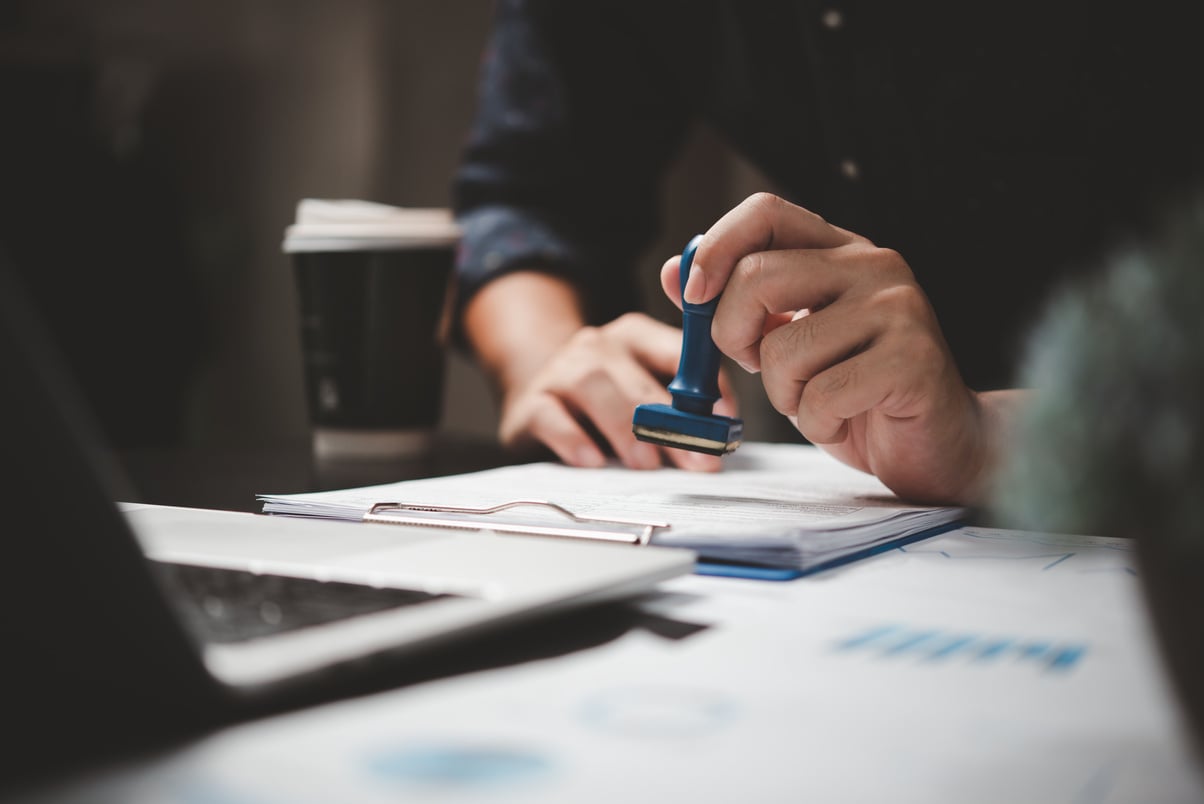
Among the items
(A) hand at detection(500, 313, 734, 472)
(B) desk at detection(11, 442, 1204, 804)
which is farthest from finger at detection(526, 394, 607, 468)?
(B) desk at detection(11, 442, 1204, 804)

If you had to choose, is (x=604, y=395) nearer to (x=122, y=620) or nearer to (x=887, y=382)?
(x=887, y=382)

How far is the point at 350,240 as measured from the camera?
83cm

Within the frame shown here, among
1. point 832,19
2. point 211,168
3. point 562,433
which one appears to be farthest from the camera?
point 211,168

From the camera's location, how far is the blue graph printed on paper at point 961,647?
1.05 feet

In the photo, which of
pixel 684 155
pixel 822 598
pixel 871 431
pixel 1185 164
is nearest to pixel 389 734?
pixel 822 598

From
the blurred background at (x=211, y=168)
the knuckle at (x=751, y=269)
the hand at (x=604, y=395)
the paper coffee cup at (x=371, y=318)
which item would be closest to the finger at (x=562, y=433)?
the hand at (x=604, y=395)

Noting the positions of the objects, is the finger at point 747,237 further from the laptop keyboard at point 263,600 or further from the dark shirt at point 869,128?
the laptop keyboard at point 263,600

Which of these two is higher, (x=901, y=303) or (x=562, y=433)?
(x=901, y=303)

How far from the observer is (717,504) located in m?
0.57

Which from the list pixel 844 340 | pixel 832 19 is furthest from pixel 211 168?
pixel 844 340

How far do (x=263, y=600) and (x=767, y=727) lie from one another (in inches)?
6.2

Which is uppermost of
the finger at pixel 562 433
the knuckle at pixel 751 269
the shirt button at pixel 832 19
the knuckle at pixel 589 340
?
the shirt button at pixel 832 19

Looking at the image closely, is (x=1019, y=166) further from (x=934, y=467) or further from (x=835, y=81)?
(x=934, y=467)

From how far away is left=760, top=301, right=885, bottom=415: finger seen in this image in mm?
568
